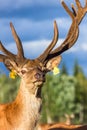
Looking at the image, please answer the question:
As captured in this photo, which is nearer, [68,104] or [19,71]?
[19,71]

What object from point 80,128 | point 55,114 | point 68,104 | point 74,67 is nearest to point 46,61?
point 80,128

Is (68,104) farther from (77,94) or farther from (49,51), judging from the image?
(49,51)

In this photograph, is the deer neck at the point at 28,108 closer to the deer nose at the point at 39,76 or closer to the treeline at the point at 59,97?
the deer nose at the point at 39,76

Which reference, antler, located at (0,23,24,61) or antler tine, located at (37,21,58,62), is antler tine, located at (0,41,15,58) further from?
antler tine, located at (37,21,58,62)

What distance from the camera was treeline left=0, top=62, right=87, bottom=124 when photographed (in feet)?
261

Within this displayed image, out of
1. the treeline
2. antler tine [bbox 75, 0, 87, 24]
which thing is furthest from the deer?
the treeline

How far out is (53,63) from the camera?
14273 mm

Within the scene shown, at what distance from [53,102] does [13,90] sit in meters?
11.9

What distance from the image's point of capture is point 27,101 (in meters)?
13.6

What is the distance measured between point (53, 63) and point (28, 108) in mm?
1190

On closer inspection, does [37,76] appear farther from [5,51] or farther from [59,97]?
[59,97]

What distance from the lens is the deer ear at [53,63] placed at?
1413 centimetres

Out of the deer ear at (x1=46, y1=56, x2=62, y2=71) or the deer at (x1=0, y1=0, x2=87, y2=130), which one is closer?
the deer at (x1=0, y1=0, x2=87, y2=130)

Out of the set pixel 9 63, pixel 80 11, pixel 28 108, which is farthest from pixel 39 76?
pixel 80 11
